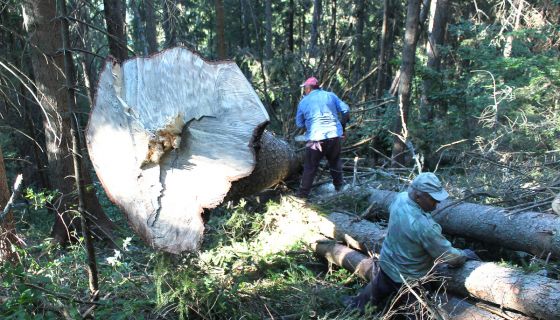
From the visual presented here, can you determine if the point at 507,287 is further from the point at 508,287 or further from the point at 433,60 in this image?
the point at 433,60

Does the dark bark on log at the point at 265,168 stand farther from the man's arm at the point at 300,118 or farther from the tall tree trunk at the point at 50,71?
the tall tree trunk at the point at 50,71

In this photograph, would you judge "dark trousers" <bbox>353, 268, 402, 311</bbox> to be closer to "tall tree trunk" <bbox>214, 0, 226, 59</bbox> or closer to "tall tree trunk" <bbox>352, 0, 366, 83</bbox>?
"tall tree trunk" <bbox>214, 0, 226, 59</bbox>

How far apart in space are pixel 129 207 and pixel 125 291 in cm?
70

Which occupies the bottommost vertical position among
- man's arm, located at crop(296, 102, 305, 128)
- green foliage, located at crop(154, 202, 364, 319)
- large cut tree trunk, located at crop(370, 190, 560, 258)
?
green foliage, located at crop(154, 202, 364, 319)

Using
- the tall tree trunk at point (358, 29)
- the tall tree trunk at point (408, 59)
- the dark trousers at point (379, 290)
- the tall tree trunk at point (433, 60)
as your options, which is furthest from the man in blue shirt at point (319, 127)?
the tall tree trunk at point (358, 29)

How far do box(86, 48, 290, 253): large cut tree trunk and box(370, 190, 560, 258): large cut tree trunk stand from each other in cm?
248

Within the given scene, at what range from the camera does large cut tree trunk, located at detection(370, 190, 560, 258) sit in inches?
153

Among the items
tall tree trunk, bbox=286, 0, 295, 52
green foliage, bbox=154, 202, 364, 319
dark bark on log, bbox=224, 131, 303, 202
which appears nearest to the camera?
green foliage, bbox=154, 202, 364, 319

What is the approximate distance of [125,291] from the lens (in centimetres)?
345

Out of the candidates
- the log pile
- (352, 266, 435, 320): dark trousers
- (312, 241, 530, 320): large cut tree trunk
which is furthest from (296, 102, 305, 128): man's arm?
(352, 266, 435, 320): dark trousers

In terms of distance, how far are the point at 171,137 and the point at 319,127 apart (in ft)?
9.42

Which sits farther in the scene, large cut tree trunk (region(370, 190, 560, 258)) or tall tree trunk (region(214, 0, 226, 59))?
tall tree trunk (region(214, 0, 226, 59))

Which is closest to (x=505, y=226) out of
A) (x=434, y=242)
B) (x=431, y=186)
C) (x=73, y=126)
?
(x=434, y=242)

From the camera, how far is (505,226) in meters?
4.20
